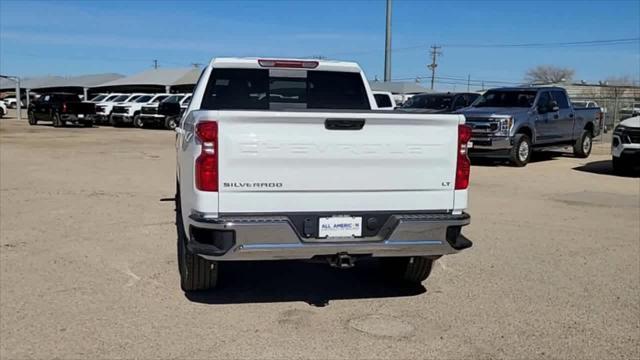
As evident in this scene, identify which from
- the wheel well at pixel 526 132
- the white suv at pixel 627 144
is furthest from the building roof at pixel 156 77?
the white suv at pixel 627 144

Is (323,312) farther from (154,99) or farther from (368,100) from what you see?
(154,99)

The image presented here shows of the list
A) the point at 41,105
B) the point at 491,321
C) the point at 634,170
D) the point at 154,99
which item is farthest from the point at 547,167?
the point at 41,105

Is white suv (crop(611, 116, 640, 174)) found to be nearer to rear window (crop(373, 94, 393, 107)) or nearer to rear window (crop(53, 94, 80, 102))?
rear window (crop(373, 94, 393, 107))

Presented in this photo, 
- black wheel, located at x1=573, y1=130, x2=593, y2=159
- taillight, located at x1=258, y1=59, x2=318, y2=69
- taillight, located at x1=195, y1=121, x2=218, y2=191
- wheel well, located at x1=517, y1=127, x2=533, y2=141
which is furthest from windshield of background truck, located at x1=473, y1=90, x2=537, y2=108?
taillight, located at x1=195, y1=121, x2=218, y2=191

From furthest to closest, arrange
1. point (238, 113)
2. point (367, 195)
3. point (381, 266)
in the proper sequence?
point (381, 266) < point (367, 195) < point (238, 113)

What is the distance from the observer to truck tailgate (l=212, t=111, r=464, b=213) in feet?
14.3

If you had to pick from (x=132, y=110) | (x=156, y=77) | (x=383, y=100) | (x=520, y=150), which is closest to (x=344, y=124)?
(x=520, y=150)

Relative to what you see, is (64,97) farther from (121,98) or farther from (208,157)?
(208,157)

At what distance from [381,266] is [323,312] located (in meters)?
1.51

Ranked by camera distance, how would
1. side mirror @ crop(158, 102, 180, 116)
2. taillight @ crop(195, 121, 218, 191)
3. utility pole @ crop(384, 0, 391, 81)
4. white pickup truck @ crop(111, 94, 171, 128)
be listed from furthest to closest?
1. white pickup truck @ crop(111, 94, 171, 128)
2. utility pole @ crop(384, 0, 391, 81)
3. side mirror @ crop(158, 102, 180, 116)
4. taillight @ crop(195, 121, 218, 191)

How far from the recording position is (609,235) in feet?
26.5

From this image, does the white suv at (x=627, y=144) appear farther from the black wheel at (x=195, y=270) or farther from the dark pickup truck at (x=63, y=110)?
the dark pickup truck at (x=63, y=110)

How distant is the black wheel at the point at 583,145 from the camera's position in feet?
62.1

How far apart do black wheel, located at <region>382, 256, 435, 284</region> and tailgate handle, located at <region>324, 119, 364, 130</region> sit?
1.45 meters
